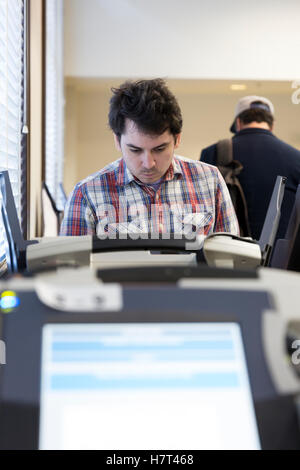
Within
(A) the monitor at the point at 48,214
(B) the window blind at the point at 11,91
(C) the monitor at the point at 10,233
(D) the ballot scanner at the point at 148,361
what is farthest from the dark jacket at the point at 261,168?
(D) the ballot scanner at the point at 148,361

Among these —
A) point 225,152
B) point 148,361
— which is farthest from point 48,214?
point 148,361

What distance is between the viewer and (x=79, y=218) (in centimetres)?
173

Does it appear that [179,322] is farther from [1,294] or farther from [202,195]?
[202,195]

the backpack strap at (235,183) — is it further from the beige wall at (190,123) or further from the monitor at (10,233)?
the beige wall at (190,123)

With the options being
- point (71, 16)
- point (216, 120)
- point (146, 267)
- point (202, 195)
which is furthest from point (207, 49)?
point (146, 267)

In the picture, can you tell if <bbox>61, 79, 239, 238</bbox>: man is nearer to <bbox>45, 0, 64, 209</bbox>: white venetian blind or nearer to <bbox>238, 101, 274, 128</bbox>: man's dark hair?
<bbox>238, 101, 274, 128</bbox>: man's dark hair

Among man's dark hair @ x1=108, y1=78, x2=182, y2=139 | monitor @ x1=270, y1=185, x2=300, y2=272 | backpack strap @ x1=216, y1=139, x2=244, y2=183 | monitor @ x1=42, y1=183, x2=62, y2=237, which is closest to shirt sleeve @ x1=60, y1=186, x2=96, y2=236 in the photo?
man's dark hair @ x1=108, y1=78, x2=182, y2=139

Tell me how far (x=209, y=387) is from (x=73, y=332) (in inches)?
4.8

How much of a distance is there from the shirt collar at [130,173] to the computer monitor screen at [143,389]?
4.38 ft

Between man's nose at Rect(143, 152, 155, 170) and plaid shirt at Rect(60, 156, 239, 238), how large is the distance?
0.23 ft

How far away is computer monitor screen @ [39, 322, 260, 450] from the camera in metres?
0.47

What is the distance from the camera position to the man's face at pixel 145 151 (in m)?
1.74

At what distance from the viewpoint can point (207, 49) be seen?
524 centimetres

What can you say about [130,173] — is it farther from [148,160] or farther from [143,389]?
[143,389]
